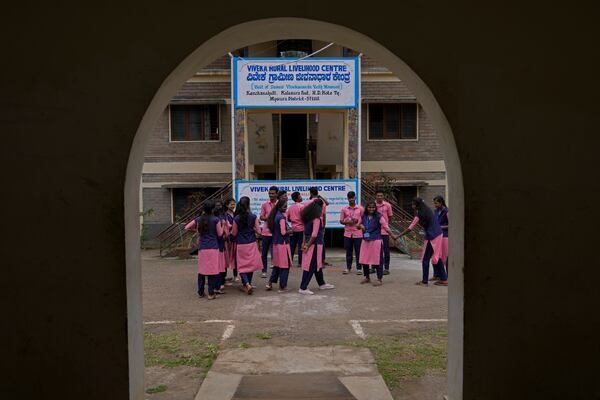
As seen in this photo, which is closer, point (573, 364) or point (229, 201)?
point (573, 364)

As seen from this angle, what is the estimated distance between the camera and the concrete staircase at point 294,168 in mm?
16922

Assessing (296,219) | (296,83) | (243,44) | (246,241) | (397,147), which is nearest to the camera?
(243,44)

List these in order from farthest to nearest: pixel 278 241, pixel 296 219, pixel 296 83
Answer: pixel 296 83, pixel 296 219, pixel 278 241

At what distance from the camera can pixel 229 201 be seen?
8.71 meters

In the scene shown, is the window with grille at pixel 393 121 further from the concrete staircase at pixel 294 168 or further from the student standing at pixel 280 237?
the student standing at pixel 280 237

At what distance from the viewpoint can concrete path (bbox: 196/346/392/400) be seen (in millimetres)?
3791

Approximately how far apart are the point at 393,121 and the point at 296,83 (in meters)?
4.74

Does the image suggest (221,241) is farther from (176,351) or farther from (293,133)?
(293,133)

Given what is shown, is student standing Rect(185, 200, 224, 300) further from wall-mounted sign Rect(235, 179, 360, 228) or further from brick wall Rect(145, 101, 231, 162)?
brick wall Rect(145, 101, 231, 162)

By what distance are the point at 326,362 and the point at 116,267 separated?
102 inches

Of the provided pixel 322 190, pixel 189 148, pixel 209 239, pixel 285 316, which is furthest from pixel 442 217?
pixel 189 148

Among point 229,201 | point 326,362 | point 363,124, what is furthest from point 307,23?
point 363,124

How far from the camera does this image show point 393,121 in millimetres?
16422

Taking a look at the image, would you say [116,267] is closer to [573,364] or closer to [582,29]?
[573,364]
